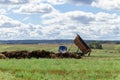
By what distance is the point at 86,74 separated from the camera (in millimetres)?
31250

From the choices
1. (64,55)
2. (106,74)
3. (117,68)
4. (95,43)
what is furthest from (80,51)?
(95,43)

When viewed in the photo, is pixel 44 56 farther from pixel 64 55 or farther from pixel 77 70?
pixel 77 70

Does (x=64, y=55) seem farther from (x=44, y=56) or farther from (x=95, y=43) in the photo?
(x=95, y=43)

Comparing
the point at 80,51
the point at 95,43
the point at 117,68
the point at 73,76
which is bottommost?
the point at 95,43

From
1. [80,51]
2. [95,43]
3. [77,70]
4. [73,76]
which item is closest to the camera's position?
[73,76]

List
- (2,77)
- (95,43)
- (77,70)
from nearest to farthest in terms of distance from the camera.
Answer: (2,77)
(77,70)
(95,43)

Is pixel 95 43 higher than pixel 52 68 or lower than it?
lower

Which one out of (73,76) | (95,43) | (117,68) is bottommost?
(95,43)

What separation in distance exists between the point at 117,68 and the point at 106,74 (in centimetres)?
454

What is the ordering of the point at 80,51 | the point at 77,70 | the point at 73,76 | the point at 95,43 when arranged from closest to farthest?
the point at 73,76 < the point at 77,70 < the point at 80,51 < the point at 95,43

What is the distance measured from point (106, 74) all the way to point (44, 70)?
5789mm

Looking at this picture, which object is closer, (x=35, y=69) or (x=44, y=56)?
(x=35, y=69)

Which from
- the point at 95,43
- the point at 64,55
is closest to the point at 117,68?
the point at 64,55

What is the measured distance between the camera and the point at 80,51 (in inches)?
2512
